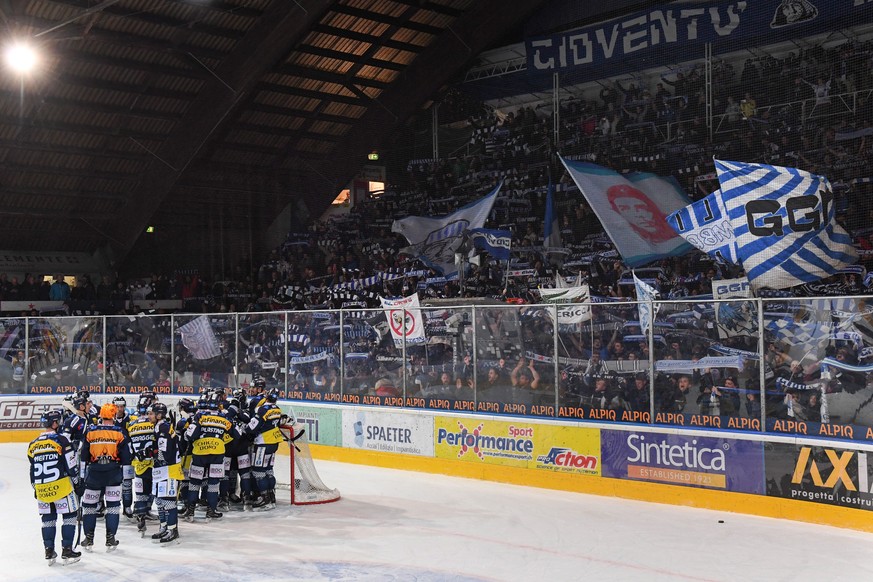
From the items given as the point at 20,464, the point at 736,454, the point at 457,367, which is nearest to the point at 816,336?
the point at 736,454

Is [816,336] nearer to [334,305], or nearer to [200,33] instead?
[334,305]

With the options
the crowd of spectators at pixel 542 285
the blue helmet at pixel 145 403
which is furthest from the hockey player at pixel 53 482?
the crowd of spectators at pixel 542 285

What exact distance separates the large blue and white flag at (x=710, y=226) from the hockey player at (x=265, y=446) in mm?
6395

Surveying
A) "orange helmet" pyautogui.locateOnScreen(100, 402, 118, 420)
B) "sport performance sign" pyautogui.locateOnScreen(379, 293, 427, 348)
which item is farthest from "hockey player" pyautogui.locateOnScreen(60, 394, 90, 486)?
"sport performance sign" pyautogui.locateOnScreen(379, 293, 427, 348)

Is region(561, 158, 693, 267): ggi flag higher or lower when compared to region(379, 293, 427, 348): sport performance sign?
higher

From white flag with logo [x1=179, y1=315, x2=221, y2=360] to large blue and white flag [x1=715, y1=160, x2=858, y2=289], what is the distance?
10.9 m

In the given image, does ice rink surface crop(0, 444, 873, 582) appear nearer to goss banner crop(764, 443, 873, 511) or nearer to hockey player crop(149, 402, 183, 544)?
hockey player crop(149, 402, 183, 544)

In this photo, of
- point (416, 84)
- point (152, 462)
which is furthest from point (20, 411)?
point (416, 84)

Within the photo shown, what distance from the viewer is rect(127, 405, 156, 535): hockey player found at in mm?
10805

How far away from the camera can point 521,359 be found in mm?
13938

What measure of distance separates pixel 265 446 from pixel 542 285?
36.2ft

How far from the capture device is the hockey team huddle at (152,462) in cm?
975

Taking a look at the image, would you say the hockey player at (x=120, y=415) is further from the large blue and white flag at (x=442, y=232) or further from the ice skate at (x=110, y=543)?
the large blue and white flag at (x=442, y=232)

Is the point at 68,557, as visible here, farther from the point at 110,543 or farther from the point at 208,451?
the point at 208,451
